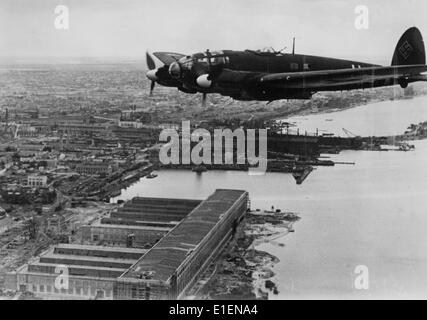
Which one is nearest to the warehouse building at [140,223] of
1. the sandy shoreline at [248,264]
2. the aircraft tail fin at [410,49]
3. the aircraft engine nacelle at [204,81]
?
the sandy shoreline at [248,264]

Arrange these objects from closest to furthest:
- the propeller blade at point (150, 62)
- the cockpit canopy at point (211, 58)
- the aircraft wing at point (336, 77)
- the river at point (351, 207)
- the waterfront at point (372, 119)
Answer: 1. the cockpit canopy at point (211, 58)
2. the aircraft wing at point (336, 77)
3. the river at point (351, 207)
4. the propeller blade at point (150, 62)
5. the waterfront at point (372, 119)

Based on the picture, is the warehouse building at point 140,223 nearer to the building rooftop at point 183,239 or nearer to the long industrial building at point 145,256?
the long industrial building at point 145,256

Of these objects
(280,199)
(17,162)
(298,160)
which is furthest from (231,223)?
(17,162)

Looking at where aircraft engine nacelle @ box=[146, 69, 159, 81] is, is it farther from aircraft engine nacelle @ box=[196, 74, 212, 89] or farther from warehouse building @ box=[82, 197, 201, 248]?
warehouse building @ box=[82, 197, 201, 248]

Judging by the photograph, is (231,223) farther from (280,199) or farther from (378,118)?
(378,118)

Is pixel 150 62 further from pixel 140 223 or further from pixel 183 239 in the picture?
pixel 183 239
